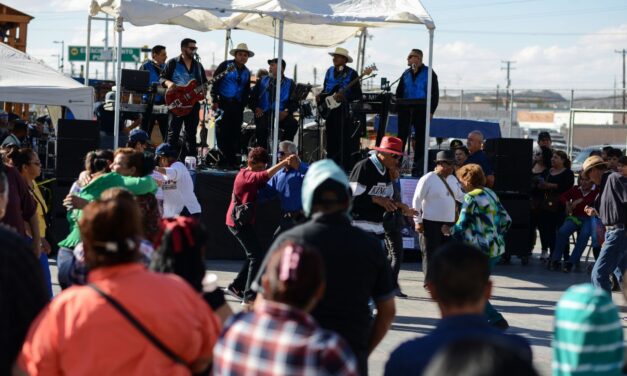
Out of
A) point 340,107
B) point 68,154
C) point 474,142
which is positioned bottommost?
point 68,154

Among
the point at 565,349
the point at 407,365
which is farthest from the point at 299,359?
the point at 565,349

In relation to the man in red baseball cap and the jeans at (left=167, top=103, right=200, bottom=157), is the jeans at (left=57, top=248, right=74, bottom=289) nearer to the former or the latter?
the man in red baseball cap

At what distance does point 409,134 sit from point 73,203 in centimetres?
923

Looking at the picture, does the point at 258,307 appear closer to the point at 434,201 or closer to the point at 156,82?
the point at 434,201

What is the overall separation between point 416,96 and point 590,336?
1173 centimetres

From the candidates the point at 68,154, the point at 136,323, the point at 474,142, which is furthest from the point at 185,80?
the point at 136,323

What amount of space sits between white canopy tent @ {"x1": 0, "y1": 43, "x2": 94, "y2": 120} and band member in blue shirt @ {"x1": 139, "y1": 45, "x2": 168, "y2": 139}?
912 mm

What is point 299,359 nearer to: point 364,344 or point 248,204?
point 364,344

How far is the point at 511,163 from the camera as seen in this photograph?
1473 cm

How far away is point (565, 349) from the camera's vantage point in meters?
3.78

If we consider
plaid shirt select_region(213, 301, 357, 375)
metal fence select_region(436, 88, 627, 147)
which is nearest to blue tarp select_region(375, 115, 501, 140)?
metal fence select_region(436, 88, 627, 147)

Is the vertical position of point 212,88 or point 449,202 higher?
point 212,88

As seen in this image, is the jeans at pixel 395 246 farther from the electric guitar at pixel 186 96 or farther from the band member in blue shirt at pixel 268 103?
the electric guitar at pixel 186 96

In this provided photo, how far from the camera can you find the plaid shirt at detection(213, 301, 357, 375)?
3162 millimetres
